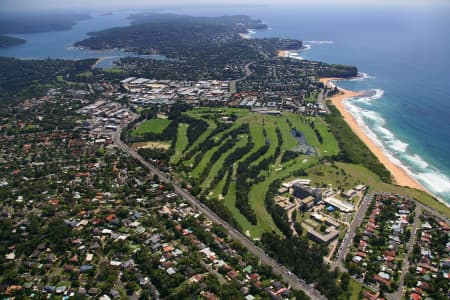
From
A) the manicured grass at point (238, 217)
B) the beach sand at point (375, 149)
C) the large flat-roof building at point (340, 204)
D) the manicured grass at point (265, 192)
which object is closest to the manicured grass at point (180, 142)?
the manicured grass at point (238, 217)

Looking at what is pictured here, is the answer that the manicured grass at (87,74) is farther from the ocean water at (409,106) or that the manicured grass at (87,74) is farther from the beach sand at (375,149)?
the ocean water at (409,106)

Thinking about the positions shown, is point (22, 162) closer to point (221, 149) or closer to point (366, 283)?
point (221, 149)

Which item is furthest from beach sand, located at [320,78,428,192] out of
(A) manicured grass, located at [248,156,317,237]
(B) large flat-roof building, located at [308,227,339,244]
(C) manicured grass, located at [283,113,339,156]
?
(B) large flat-roof building, located at [308,227,339,244]

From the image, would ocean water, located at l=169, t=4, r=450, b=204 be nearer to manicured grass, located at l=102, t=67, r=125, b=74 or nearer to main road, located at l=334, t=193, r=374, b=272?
main road, located at l=334, t=193, r=374, b=272

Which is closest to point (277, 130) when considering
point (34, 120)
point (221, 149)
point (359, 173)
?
point (221, 149)

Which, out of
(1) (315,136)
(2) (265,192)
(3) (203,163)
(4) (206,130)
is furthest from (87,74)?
(2) (265,192)

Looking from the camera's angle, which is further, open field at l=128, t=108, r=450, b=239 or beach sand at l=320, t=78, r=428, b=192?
Answer: beach sand at l=320, t=78, r=428, b=192

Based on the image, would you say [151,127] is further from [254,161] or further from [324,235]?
[324,235]
